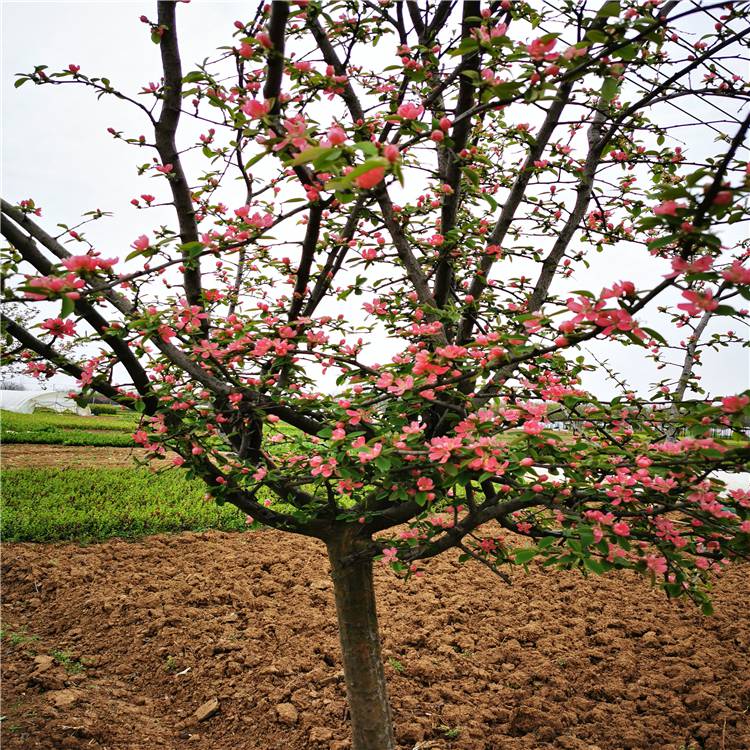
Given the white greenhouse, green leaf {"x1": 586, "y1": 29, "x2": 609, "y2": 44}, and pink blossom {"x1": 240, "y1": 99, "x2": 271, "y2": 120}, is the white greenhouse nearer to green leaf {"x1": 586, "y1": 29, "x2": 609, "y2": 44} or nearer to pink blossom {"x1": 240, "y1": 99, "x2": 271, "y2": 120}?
pink blossom {"x1": 240, "y1": 99, "x2": 271, "y2": 120}

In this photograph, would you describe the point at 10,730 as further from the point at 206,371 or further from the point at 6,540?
the point at 6,540

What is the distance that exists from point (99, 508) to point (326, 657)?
3.83m

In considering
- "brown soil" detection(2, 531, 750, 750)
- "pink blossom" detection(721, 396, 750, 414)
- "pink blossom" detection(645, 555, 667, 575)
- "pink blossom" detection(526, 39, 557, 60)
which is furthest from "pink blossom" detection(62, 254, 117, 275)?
"brown soil" detection(2, 531, 750, 750)

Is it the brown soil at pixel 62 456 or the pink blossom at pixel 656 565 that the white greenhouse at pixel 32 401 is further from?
the pink blossom at pixel 656 565

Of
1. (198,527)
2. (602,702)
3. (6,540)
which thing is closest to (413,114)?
(602,702)

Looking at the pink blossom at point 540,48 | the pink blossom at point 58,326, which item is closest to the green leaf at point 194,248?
the pink blossom at point 58,326

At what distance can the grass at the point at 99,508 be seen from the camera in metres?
5.54

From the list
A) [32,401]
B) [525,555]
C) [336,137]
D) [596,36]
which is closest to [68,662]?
[525,555]

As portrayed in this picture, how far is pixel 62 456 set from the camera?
1025 cm

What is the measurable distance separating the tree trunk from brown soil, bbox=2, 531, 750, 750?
15.0 inches

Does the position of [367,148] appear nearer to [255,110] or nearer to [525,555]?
[255,110]

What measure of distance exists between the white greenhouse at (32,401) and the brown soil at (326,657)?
21.9 m

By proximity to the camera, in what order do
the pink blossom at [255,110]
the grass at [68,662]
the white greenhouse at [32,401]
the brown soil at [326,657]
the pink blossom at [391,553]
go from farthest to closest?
the white greenhouse at [32,401]
the grass at [68,662]
the brown soil at [326,657]
the pink blossom at [391,553]
the pink blossom at [255,110]

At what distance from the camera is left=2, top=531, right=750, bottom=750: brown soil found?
2838 mm
